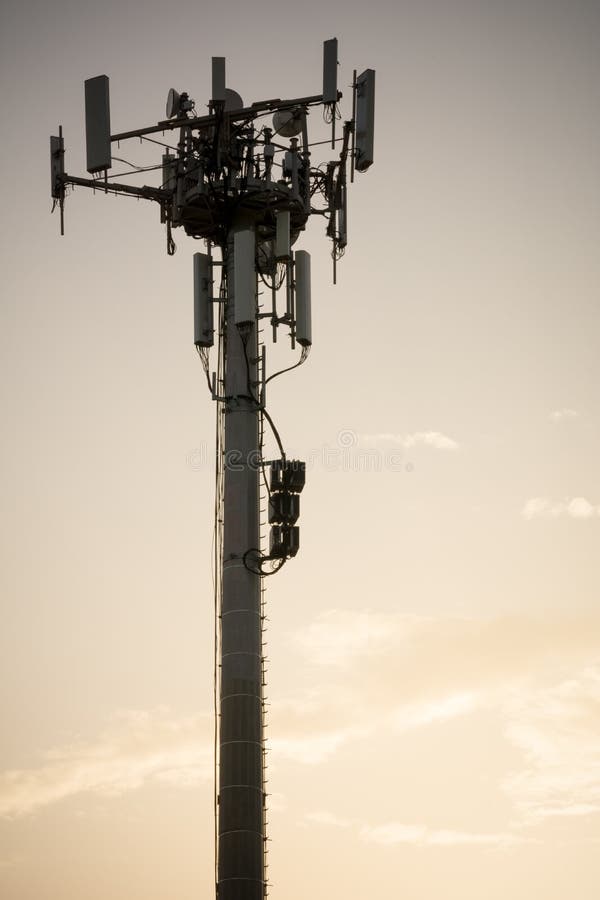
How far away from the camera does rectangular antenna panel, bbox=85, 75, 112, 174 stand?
73.9 m

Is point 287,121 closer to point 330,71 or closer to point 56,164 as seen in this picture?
point 330,71

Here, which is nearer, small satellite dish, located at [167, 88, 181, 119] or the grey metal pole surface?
the grey metal pole surface

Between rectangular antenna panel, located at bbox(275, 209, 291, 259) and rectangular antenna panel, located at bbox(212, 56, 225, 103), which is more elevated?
rectangular antenna panel, located at bbox(212, 56, 225, 103)

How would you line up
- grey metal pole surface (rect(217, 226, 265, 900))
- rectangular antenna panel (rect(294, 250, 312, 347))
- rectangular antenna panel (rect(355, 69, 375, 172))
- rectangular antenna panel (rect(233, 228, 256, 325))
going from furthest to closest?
rectangular antenna panel (rect(355, 69, 375, 172))
rectangular antenna panel (rect(294, 250, 312, 347))
rectangular antenna panel (rect(233, 228, 256, 325))
grey metal pole surface (rect(217, 226, 265, 900))

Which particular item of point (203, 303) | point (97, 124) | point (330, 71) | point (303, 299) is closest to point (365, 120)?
point (330, 71)

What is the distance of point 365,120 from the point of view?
73.2m

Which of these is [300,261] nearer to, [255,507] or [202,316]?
[202,316]

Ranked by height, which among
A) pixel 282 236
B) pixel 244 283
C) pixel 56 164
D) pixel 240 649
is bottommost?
pixel 240 649

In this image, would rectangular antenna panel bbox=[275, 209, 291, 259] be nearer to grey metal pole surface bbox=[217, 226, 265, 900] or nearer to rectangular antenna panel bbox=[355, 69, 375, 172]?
grey metal pole surface bbox=[217, 226, 265, 900]

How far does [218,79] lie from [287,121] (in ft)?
10.2

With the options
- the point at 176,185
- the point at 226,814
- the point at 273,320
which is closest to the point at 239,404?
the point at 273,320

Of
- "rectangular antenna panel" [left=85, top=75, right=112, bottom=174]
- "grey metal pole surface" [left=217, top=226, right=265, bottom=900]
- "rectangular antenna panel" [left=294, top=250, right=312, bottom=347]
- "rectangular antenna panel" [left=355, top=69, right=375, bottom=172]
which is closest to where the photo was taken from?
"grey metal pole surface" [left=217, top=226, right=265, bottom=900]

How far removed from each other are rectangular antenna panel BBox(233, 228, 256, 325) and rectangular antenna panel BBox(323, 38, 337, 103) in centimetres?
656

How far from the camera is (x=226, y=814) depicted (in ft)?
217
